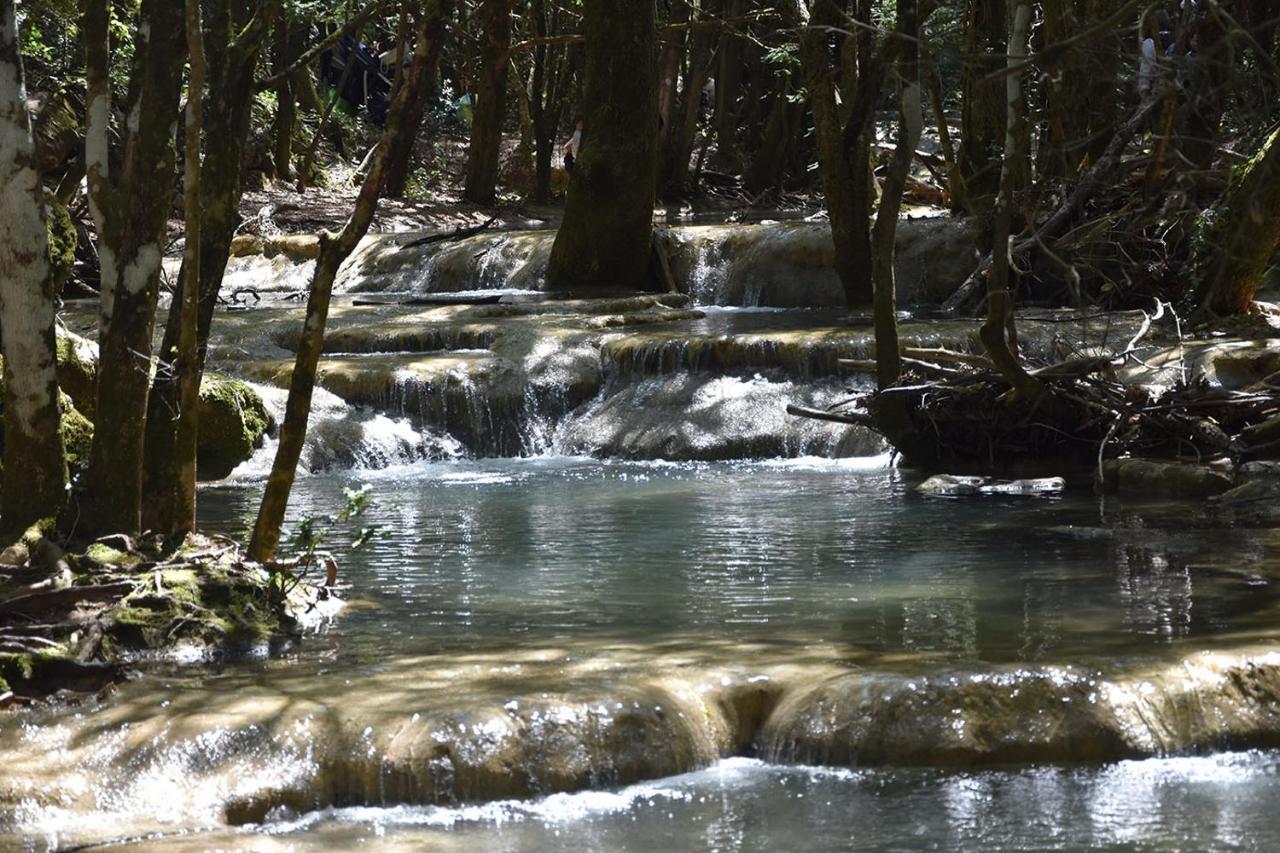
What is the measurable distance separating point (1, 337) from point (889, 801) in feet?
14.6

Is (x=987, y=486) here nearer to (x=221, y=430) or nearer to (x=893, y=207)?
(x=893, y=207)

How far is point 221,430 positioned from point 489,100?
13.4 meters

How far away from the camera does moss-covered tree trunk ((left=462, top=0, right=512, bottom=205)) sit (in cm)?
2411

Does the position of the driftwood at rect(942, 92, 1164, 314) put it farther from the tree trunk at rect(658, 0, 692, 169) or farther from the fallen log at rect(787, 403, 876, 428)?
the tree trunk at rect(658, 0, 692, 169)

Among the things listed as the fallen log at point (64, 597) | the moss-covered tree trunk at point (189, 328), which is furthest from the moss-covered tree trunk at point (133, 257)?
the fallen log at point (64, 597)

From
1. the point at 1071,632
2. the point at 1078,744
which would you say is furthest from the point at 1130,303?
the point at 1078,744

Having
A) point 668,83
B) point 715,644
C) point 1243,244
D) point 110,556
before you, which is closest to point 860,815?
point 715,644

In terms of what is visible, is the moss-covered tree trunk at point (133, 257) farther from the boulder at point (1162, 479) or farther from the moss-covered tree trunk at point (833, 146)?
the moss-covered tree trunk at point (833, 146)

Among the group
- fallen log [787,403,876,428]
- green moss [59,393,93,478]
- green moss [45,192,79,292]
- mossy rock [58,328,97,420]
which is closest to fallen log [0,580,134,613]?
green moss [59,393,93,478]

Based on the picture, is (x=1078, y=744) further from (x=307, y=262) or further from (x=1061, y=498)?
(x=307, y=262)

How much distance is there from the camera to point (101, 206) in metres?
7.20

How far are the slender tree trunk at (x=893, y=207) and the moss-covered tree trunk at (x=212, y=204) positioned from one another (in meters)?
3.97

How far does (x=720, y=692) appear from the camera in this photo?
589 centimetres

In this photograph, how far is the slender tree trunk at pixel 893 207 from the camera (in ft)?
33.5
